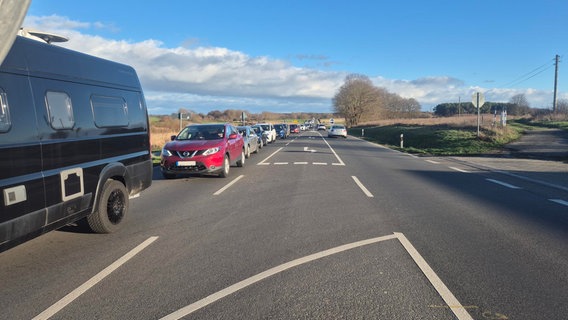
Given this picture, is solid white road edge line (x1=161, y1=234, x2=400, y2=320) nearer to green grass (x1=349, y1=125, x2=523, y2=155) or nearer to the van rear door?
the van rear door

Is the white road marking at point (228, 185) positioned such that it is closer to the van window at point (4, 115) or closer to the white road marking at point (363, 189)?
the white road marking at point (363, 189)

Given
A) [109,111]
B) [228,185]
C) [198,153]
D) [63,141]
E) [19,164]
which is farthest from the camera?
[198,153]

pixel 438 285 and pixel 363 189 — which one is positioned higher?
pixel 438 285

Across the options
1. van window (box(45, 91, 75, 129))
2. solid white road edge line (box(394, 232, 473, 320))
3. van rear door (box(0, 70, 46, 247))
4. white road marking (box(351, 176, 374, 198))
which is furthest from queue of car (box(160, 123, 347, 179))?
solid white road edge line (box(394, 232, 473, 320))

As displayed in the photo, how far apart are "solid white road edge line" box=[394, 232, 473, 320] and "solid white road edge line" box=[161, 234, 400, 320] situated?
58cm

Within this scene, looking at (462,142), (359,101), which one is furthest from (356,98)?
(462,142)

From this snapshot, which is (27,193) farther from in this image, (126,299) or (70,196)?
(126,299)

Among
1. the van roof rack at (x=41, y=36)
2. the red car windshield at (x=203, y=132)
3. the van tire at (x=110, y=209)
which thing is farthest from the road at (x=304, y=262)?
the red car windshield at (x=203, y=132)

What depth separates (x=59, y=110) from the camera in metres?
5.18

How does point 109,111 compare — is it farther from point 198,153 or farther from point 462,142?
point 462,142

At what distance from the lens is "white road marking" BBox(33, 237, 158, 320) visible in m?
3.70

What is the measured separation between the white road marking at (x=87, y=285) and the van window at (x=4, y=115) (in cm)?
174

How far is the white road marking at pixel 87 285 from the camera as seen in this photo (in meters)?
3.70

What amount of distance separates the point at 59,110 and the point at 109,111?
4.20ft
